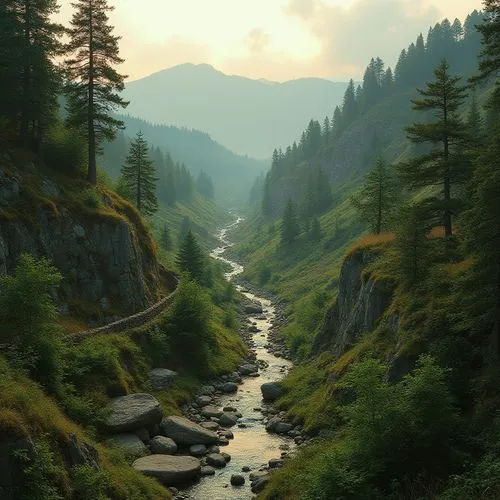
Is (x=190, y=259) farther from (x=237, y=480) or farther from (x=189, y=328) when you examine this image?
(x=237, y=480)

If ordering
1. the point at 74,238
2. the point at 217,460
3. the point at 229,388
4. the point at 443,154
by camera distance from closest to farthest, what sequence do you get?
1. the point at 217,460
2. the point at 443,154
3. the point at 74,238
4. the point at 229,388

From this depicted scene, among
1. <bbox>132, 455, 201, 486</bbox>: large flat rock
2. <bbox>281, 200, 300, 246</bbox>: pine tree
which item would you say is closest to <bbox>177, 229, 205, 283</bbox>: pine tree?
<bbox>132, 455, 201, 486</bbox>: large flat rock

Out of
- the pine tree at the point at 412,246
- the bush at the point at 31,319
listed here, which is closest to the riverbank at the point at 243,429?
the bush at the point at 31,319

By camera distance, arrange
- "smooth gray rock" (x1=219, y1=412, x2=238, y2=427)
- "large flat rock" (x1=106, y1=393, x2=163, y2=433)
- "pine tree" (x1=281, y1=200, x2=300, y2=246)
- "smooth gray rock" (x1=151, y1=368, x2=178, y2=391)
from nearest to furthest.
Answer: "large flat rock" (x1=106, y1=393, x2=163, y2=433)
"smooth gray rock" (x1=219, y1=412, x2=238, y2=427)
"smooth gray rock" (x1=151, y1=368, x2=178, y2=391)
"pine tree" (x1=281, y1=200, x2=300, y2=246)

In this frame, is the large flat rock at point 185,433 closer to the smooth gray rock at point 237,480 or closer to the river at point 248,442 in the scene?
the river at point 248,442

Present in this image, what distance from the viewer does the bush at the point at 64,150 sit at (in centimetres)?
5069

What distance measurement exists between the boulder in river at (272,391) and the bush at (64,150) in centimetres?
2945

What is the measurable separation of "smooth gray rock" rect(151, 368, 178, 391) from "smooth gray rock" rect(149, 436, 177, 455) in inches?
324

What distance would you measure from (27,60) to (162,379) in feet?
103

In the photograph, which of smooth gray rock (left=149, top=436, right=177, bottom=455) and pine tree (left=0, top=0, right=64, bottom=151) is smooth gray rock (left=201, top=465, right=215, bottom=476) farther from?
pine tree (left=0, top=0, right=64, bottom=151)

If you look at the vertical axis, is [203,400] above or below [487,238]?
below

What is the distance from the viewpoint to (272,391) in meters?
46.5

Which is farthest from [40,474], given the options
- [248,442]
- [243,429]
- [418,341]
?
[418,341]

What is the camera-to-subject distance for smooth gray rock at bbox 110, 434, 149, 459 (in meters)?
31.6
